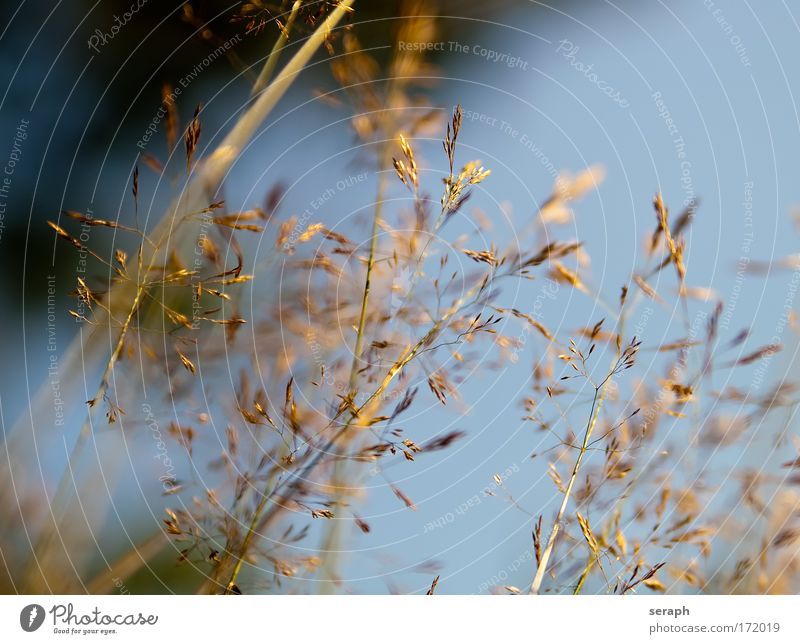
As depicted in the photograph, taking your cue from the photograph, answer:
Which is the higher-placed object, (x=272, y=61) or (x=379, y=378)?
(x=272, y=61)

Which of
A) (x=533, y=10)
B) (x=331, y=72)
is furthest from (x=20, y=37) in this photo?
(x=533, y=10)

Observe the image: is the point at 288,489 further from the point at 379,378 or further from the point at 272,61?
the point at 272,61

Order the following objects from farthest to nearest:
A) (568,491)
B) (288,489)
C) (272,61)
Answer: (272,61), (288,489), (568,491)

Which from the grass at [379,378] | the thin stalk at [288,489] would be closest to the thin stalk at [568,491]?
the grass at [379,378]

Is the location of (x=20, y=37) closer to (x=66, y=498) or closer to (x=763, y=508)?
(x=66, y=498)

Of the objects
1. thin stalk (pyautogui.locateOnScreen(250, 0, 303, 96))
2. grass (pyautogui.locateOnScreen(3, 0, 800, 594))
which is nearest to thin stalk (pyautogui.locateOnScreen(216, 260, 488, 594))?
grass (pyautogui.locateOnScreen(3, 0, 800, 594))

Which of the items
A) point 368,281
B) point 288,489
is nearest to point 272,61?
point 368,281

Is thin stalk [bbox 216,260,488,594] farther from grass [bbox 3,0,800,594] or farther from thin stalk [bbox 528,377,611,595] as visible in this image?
thin stalk [bbox 528,377,611,595]

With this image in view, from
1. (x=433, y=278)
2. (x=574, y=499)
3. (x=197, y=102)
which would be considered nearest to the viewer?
(x=574, y=499)

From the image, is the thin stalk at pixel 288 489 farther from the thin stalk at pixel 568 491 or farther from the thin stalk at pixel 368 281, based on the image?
the thin stalk at pixel 568 491

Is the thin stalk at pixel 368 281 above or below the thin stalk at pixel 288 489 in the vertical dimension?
above

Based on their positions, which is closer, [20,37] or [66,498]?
[66,498]
